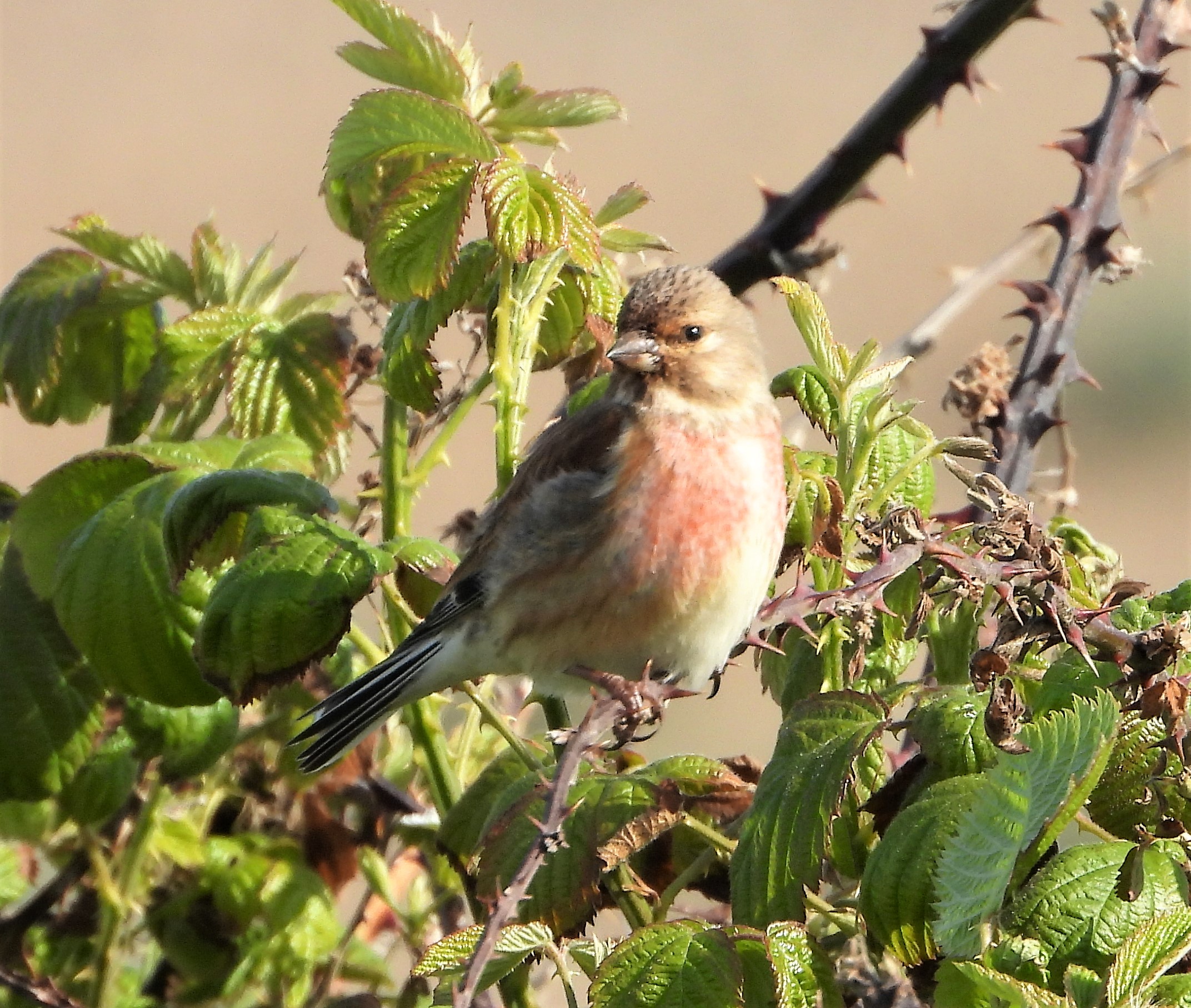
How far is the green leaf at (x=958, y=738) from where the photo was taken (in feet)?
5.39

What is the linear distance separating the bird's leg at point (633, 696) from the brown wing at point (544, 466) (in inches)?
10.2

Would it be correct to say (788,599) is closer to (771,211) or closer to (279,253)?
(771,211)

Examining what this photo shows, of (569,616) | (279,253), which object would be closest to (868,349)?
(569,616)

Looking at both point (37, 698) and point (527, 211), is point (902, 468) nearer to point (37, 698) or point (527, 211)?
point (527, 211)

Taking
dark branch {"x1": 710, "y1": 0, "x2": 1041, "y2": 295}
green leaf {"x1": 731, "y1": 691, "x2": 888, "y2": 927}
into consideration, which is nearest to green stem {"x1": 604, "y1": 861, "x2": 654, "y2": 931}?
green leaf {"x1": 731, "y1": 691, "x2": 888, "y2": 927}

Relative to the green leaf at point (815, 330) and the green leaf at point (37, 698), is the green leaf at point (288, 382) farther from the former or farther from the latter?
the green leaf at point (815, 330)

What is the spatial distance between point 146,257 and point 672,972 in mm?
1539

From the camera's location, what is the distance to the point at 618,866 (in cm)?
194

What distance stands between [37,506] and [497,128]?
33.8 inches

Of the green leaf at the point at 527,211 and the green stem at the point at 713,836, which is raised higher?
the green leaf at the point at 527,211

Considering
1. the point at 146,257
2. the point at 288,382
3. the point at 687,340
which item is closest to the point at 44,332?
the point at 146,257

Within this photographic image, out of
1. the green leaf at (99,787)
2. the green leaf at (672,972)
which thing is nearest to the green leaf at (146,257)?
the green leaf at (99,787)

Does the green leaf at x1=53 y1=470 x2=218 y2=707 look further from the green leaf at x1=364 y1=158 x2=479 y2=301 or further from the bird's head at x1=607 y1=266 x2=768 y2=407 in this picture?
the bird's head at x1=607 y1=266 x2=768 y2=407

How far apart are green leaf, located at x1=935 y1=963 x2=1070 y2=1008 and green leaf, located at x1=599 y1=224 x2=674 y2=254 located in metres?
1.26
